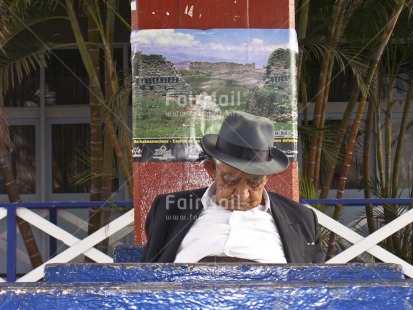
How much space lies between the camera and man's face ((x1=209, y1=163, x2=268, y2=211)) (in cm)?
342

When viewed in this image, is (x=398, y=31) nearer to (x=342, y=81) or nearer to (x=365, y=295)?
(x=342, y=81)

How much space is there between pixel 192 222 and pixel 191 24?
1597 mm

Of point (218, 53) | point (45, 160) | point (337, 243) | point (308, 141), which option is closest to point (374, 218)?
point (337, 243)

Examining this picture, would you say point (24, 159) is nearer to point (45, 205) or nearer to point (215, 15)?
point (45, 205)

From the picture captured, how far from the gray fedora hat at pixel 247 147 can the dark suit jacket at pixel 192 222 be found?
186 mm

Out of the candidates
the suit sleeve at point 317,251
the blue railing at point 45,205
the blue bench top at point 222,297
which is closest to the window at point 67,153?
the blue railing at point 45,205

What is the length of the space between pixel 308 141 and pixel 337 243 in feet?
3.24

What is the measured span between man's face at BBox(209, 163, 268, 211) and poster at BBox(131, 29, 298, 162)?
1.29m

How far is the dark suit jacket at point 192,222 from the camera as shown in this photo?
338cm

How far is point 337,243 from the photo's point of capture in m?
7.77

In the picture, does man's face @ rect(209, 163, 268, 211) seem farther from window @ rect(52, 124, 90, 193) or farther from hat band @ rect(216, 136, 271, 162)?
window @ rect(52, 124, 90, 193)

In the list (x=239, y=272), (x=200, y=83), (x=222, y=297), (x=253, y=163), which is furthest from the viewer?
(x=200, y=83)

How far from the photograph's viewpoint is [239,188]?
3.44 meters
